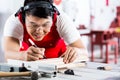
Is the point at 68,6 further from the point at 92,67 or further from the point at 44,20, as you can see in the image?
the point at 92,67

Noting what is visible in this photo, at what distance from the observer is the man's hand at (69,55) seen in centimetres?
203

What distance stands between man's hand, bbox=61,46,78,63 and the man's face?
0.22 meters

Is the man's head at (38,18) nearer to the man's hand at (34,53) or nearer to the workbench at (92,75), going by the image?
the man's hand at (34,53)

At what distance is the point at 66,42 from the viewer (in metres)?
2.13

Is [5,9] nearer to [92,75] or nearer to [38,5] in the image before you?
[38,5]

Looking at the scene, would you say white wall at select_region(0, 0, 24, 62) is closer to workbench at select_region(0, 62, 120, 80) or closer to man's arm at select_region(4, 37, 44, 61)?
man's arm at select_region(4, 37, 44, 61)

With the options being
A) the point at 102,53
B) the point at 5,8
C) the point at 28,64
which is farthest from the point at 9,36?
the point at 102,53

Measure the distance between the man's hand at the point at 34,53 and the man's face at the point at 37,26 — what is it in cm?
9

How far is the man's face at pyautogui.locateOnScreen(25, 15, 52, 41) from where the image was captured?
2.04m

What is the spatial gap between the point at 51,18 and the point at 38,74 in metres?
0.62

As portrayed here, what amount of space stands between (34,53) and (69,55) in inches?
10.8

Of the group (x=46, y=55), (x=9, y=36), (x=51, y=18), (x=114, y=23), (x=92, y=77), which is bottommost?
(x=92, y=77)

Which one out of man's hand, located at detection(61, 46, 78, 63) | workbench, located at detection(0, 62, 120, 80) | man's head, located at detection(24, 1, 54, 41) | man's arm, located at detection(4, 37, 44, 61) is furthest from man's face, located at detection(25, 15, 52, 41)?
workbench, located at detection(0, 62, 120, 80)

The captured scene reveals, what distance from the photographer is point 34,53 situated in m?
2.01
